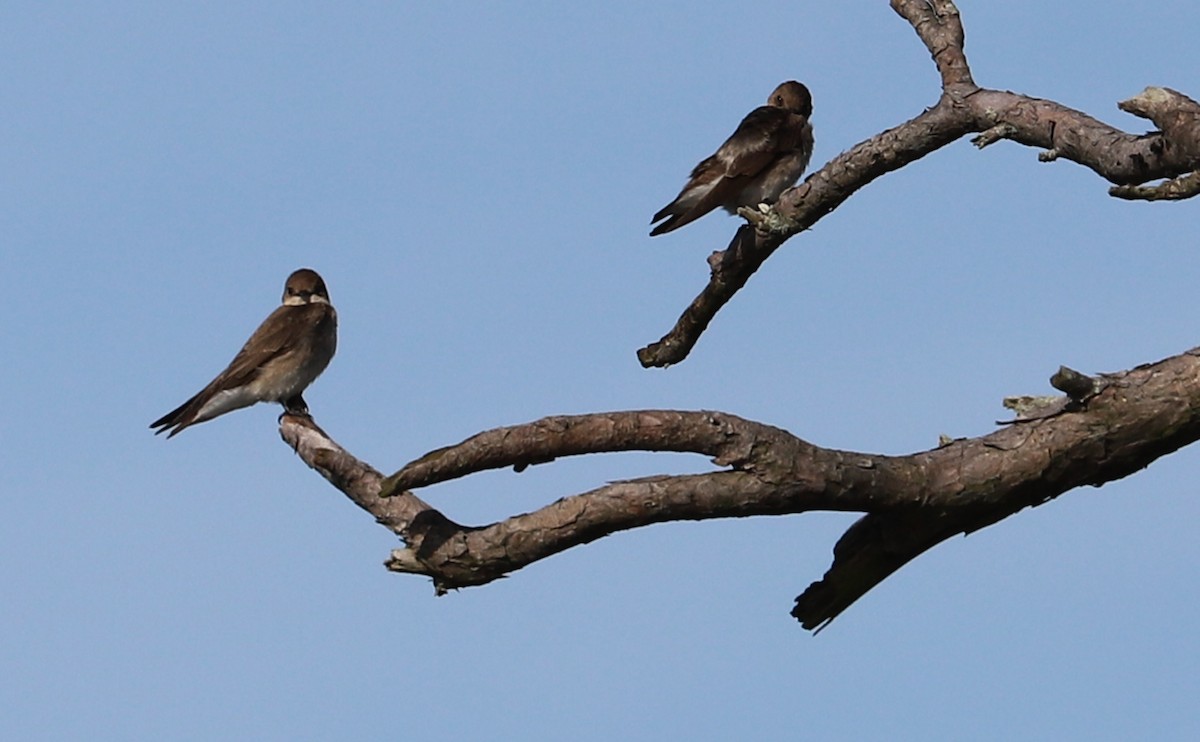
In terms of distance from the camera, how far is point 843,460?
522cm

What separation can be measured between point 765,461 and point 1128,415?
1.26 meters

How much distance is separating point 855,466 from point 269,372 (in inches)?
258

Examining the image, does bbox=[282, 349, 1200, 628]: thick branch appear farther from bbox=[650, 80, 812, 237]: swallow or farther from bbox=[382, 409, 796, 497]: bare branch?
bbox=[650, 80, 812, 237]: swallow

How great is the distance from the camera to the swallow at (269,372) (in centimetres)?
1102

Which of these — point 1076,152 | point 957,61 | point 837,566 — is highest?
point 957,61

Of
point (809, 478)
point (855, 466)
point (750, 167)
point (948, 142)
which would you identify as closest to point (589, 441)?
point (809, 478)

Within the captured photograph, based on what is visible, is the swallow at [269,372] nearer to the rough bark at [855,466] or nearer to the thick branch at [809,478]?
the rough bark at [855,466]

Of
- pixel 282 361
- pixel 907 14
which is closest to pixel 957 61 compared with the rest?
pixel 907 14

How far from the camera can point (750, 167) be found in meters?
10.8

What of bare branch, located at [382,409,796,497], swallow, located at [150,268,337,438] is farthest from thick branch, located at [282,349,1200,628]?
swallow, located at [150,268,337,438]

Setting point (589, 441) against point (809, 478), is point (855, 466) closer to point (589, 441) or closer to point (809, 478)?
point (809, 478)

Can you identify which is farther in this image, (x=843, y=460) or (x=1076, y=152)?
(x=1076, y=152)

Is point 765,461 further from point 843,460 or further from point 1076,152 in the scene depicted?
point 1076,152

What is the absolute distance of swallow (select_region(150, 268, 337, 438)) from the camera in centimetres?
1102
